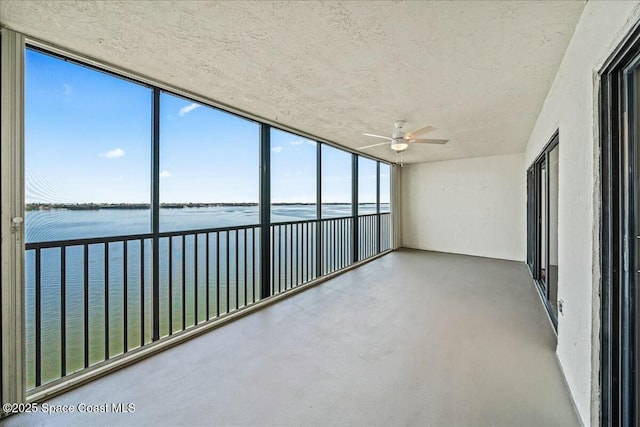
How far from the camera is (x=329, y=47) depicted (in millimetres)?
1996

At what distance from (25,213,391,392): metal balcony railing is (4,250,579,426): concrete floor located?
0.29 metres

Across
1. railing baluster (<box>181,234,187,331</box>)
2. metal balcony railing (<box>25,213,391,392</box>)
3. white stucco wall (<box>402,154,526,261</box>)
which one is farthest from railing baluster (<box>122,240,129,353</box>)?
white stucco wall (<box>402,154,526,261</box>)

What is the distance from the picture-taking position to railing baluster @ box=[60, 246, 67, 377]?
1969 millimetres

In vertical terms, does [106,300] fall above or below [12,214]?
below

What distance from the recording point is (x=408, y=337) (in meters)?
2.58

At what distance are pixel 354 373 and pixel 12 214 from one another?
2489 millimetres

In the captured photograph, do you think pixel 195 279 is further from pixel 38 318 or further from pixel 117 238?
pixel 38 318

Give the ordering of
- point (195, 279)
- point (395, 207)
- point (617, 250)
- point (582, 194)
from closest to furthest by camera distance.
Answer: point (617, 250) → point (582, 194) → point (195, 279) → point (395, 207)

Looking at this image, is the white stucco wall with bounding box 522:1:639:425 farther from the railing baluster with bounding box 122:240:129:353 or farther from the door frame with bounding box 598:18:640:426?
the railing baluster with bounding box 122:240:129:353

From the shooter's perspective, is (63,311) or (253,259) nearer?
(63,311)

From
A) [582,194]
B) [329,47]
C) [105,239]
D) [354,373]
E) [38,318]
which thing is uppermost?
[329,47]

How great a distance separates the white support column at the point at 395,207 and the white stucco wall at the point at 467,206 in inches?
7.1

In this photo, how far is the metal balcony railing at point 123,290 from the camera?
6.36 feet

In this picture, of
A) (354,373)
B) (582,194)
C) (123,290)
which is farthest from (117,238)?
(582,194)
